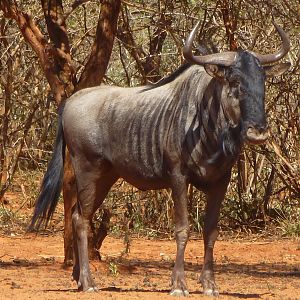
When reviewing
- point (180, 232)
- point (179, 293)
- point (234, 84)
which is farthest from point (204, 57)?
point (179, 293)

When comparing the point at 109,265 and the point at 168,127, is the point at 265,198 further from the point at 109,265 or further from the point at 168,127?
the point at 168,127

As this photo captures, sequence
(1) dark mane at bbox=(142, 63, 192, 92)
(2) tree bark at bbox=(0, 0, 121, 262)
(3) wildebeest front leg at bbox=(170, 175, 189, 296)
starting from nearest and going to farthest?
(3) wildebeest front leg at bbox=(170, 175, 189, 296)
(1) dark mane at bbox=(142, 63, 192, 92)
(2) tree bark at bbox=(0, 0, 121, 262)

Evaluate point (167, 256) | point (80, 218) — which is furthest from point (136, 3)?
point (80, 218)

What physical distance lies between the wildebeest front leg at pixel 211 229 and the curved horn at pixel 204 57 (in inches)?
39.3

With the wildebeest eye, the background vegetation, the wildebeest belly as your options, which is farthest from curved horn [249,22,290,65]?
the background vegetation

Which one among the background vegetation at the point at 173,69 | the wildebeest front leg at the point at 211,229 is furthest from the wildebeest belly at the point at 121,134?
the background vegetation at the point at 173,69

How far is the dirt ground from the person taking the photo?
28.7 feet

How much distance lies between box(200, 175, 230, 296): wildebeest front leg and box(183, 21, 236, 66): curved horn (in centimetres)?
100

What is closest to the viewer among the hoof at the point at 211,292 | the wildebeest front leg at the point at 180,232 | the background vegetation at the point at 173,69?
Answer: the wildebeest front leg at the point at 180,232

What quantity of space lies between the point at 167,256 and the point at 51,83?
2899 mm

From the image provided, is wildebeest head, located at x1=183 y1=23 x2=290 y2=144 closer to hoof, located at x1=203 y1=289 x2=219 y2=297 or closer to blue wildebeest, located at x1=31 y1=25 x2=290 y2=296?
blue wildebeest, located at x1=31 y1=25 x2=290 y2=296

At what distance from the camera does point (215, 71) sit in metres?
8.18

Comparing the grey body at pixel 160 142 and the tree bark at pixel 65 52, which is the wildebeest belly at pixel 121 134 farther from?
the tree bark at pixel 65 52

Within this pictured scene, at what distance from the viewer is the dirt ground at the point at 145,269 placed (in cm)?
876
